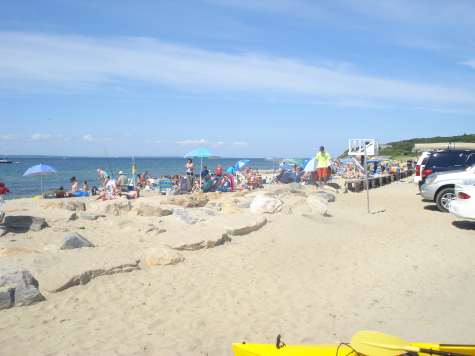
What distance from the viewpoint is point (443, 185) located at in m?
13.0

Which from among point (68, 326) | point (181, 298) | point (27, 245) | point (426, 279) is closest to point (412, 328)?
point (426, 279)

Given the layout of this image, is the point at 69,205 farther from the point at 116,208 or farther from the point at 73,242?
the point at 73,242

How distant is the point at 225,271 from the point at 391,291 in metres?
2.62

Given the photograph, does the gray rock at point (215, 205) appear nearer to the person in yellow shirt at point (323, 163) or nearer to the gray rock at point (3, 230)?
the person in yellow shirt at point (323, 163)

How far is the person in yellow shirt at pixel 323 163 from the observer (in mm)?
17672

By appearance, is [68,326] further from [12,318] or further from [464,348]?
[464,348]

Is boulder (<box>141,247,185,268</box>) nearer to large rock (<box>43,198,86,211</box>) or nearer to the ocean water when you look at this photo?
large rock (<box>43,198,86,211</box>)

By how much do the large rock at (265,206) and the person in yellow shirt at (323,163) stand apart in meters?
6.06

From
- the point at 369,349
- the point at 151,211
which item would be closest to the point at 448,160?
the point at 151,211

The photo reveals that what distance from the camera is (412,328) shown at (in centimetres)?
528

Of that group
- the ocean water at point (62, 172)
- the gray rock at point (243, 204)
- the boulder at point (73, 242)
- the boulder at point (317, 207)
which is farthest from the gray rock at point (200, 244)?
the ocean water at point (62, 172)

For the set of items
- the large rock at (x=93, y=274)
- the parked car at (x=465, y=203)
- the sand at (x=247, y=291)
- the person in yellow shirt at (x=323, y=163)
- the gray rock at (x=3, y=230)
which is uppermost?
the person in yellow shirt at (x=323, y=163)

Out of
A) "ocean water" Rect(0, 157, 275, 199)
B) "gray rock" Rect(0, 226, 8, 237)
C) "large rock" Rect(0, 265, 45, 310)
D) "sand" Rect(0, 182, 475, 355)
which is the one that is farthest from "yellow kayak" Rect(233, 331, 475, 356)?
"ocean water" Rect(0, 157, 275, 199)

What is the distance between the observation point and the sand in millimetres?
4941
